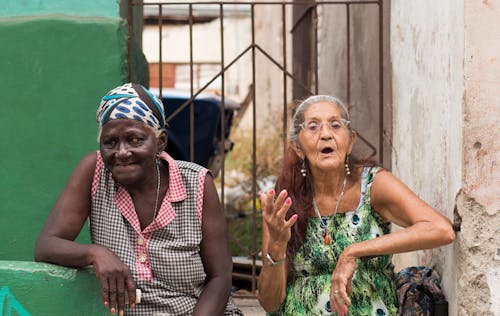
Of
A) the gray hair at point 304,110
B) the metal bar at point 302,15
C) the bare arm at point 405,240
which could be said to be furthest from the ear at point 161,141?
the metal bar at point 302,15

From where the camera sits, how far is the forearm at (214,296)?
9.43 feet

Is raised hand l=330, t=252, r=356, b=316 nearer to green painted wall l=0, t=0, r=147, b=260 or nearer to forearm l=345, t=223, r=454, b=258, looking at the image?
forearm l=345, t=223, r=454, b=258

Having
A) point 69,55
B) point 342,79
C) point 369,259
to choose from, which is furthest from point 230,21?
point 369,259

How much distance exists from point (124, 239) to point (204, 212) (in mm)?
299

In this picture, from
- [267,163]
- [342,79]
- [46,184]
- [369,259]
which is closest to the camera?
[369,259]

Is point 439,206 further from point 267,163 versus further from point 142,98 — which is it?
point 267,163

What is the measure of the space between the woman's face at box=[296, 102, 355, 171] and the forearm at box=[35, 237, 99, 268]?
0.93 m

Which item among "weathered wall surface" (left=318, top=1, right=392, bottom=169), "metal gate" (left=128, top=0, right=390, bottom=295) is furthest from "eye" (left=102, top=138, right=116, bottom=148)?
"weathered wall surface" (left=318, top=1, right=392, bottom=169)

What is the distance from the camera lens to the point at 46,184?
3973mm

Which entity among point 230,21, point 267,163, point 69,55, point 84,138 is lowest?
point 267,163

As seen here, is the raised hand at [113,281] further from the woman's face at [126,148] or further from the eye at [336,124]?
the eye at [336,124]

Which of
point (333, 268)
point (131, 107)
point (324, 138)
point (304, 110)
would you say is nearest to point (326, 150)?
point (324, 138)

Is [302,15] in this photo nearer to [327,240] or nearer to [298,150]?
[298,150]

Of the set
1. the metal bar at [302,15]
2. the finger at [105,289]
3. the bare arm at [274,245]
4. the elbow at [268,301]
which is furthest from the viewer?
the metal bar at [302,15]
